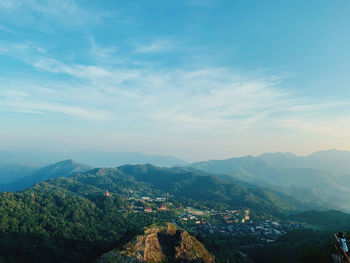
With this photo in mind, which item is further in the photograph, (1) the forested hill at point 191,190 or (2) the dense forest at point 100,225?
(1) the forested hill at point 191,190

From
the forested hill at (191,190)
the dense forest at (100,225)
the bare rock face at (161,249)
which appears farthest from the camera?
the forested hill at (191,190)

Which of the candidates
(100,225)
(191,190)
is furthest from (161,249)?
(191,190)

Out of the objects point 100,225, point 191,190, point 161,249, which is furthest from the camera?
point 191,190

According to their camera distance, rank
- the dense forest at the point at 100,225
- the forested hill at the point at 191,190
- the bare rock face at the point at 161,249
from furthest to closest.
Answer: the forested hill at the point at 191,190 → the dense forest at the point at 100,225 → the bare rock face at the point at 161,249

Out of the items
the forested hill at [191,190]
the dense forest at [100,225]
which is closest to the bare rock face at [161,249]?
the dense forest at [100,225]

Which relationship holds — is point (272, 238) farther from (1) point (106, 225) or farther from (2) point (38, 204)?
(2) point (38, 204)

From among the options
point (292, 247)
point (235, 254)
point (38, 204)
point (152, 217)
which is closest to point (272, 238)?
point (292, 247)

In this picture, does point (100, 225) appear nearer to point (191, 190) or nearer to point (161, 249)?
point (161, 249)

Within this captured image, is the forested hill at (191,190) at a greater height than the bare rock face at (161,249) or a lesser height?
lesser

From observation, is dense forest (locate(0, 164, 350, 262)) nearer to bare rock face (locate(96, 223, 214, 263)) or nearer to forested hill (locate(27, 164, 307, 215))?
forested hill (locate(27, 164, 307, 215))

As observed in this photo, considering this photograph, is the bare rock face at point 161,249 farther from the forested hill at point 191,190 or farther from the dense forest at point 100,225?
the forested hill at point 191,190
